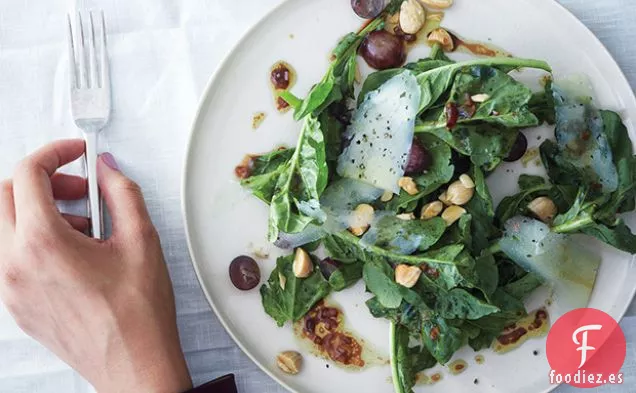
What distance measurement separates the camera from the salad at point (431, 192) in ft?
3.32

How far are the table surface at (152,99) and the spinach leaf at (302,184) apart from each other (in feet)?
0.59

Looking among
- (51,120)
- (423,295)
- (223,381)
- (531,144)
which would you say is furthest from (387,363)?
(51,120)

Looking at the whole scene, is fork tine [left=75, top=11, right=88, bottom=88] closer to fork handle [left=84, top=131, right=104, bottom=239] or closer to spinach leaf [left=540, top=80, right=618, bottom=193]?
fork handle [left=84, top=131, right=104, bottom=239]

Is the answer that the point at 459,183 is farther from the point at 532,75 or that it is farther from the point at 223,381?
the point at 223,381

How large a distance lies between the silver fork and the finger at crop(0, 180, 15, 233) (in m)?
0.10

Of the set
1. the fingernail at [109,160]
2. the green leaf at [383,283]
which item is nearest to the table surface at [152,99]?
the fingernail at [109,160]

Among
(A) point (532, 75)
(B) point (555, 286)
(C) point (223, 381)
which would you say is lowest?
(C) point (223, 381)

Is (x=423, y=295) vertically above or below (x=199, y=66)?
below

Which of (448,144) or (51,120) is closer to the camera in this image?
(448,144)

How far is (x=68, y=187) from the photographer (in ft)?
3.57

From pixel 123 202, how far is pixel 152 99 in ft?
0.55

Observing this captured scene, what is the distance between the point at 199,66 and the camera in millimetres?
1127

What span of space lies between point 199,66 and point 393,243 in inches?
15.4

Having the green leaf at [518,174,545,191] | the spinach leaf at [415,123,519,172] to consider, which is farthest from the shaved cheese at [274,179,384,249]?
the green leaf at [518,174,545,191]
